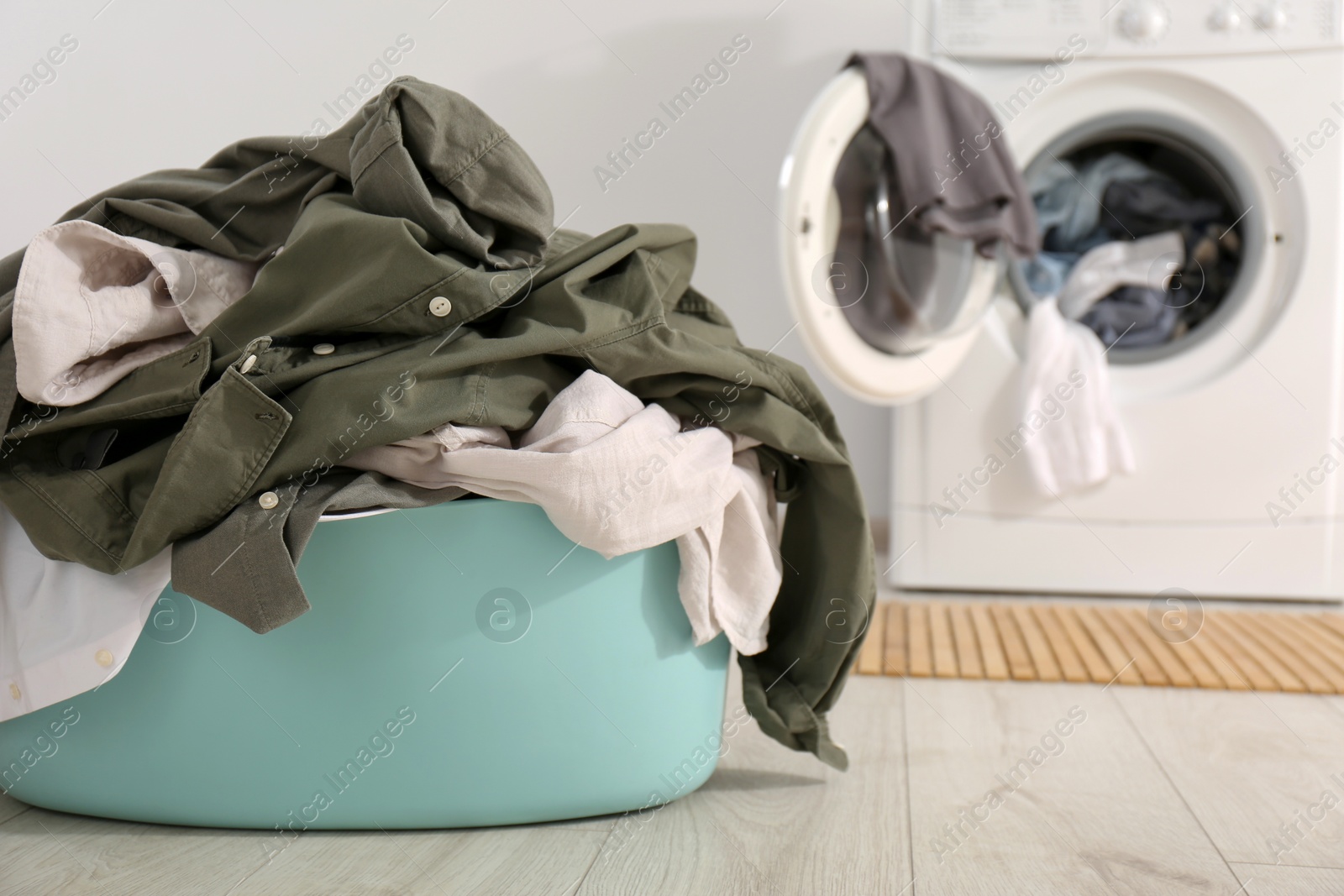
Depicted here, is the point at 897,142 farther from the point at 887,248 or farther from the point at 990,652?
the point at 990,652

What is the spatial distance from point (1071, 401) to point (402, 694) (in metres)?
1.14

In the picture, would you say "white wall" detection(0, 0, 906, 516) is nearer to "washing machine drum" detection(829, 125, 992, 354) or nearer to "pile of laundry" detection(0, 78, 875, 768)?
"washing machine drum" detection(829, 125, 992, 354)

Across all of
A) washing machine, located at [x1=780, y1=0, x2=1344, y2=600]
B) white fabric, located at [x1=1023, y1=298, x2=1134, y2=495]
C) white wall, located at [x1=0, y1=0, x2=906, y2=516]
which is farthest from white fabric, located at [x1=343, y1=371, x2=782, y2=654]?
white wall, located at [x1=0, y1=0, x2=906, y2=516]

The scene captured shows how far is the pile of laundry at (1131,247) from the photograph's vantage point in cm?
150

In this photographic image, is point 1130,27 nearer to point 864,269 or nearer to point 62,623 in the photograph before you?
point 864,269

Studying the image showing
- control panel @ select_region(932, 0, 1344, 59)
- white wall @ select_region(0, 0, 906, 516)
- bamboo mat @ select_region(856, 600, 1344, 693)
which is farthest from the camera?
white wall @ select_region(0, 0, 906, 516)

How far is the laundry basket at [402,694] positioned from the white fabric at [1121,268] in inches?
42.1

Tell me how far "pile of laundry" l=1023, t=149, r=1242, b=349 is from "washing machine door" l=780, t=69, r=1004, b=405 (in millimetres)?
187

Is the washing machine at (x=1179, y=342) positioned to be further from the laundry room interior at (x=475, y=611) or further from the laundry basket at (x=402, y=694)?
the laundry basket at (x=402, y=694)

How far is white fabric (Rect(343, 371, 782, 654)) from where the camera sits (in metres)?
0.60

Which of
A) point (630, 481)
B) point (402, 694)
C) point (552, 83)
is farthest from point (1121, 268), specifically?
point (402, 694)

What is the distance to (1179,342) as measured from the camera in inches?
58.8

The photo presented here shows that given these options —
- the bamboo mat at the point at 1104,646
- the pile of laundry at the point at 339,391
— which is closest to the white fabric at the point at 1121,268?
the bamboo mat at the point at 1104,646

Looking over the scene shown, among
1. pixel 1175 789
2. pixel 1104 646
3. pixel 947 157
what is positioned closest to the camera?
pixel 1175 789
